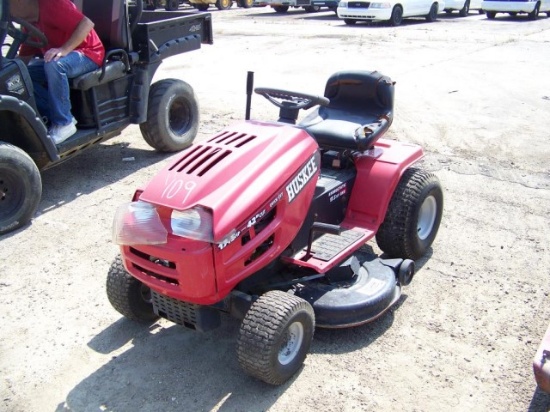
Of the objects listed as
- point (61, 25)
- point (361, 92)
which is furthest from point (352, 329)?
point (61, 25)

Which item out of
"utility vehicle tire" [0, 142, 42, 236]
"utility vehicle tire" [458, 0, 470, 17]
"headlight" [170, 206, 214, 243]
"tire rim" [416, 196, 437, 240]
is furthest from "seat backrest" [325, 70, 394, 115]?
"utility vehicle tire" [458, 0, 470, 17]

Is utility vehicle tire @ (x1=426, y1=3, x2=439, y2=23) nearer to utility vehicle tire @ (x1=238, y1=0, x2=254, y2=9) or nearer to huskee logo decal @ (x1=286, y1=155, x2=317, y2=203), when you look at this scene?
utility vehicle tire @ (x1=238, y1=0, x2=254, y2=9)

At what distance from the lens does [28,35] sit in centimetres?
543

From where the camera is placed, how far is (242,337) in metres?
2.96

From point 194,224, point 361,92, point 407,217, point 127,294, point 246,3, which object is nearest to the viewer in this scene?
point 194,224

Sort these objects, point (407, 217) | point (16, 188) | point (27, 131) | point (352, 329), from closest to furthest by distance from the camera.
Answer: point (352, 329) < point (407, 217) < point (16, 188) < point (27, 131)

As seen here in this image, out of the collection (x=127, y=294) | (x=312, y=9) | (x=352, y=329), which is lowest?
(x=312, y=9)

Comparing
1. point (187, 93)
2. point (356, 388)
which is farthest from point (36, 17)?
point (356, 388)

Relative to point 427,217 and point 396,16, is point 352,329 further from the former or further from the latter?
point 396,16

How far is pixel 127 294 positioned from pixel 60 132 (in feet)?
8.22

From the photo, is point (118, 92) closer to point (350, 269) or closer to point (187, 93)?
point (187, 93)

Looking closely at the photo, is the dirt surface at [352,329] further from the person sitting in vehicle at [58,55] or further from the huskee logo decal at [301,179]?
the huskee logo decal at [301,179]

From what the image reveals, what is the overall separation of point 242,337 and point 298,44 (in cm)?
1154

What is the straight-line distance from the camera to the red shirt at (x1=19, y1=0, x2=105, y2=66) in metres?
5.32
